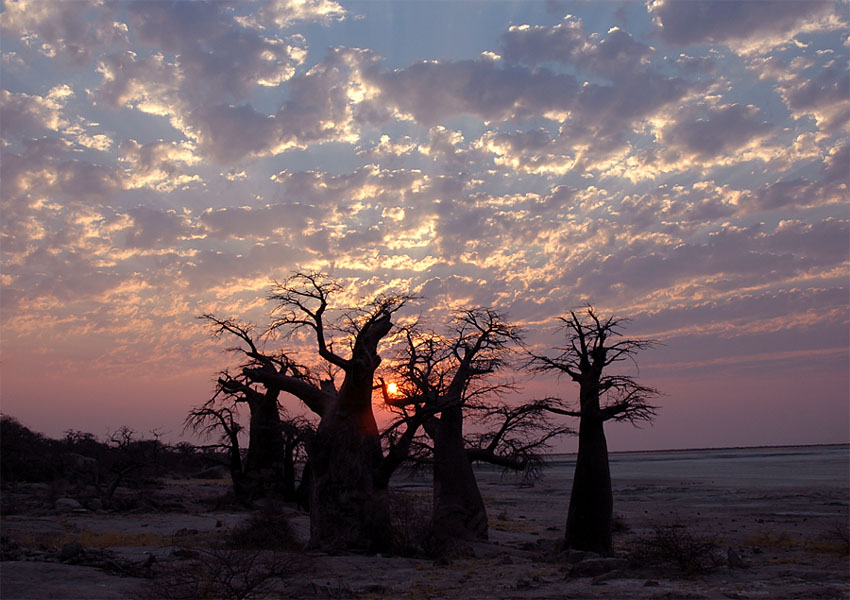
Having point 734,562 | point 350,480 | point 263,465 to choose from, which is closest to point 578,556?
point 734,562

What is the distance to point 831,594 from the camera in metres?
8.28

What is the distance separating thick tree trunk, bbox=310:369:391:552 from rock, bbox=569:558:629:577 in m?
4.01

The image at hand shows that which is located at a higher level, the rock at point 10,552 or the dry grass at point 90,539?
the rock at point 10,552

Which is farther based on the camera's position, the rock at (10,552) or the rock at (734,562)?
the rock at (734,562)

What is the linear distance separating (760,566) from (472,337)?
285 inches

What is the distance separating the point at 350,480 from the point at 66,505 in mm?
13675

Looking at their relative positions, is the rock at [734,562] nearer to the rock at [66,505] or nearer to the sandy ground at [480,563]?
the sandy ground at [480,563]

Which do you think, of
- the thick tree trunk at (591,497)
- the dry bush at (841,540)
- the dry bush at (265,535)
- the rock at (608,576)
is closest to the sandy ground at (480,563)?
the rock at (608,576)

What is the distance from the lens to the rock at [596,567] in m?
10.3

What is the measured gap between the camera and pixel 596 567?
34.1ft

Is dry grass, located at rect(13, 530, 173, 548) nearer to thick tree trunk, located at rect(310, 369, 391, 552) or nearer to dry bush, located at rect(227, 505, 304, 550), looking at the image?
dry bush, located at rect(227, 505, 304, 550)

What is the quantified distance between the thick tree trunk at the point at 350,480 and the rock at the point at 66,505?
39.2ft

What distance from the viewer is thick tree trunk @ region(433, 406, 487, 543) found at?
50.7 feet

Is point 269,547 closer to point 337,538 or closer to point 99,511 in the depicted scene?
point 337,538
